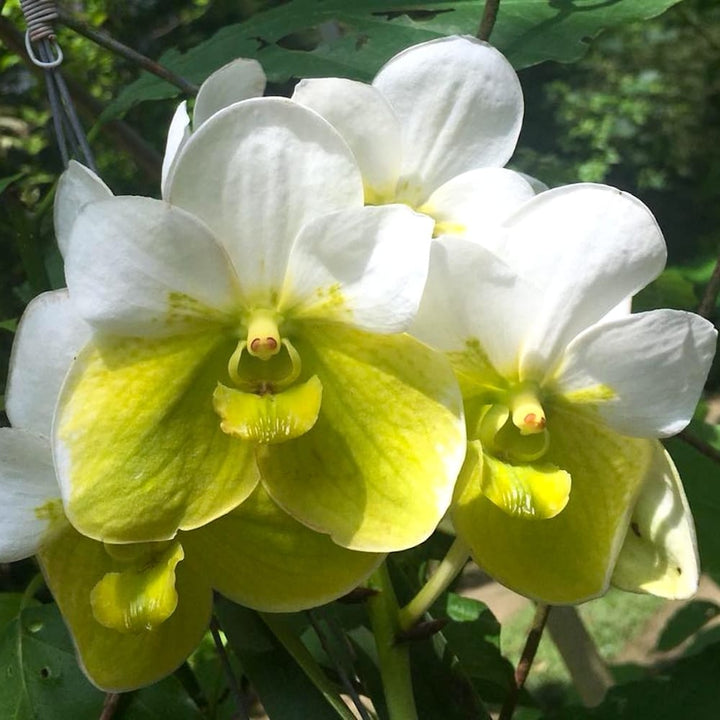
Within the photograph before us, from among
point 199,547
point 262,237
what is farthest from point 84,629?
point 262,237

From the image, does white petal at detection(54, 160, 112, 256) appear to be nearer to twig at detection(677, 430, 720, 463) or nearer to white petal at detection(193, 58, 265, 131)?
white petal at detection(193, 58, 265, 131)

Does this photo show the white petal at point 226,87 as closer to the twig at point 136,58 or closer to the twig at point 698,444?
the twig at point 136,58

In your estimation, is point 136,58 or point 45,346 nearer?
point 45,346

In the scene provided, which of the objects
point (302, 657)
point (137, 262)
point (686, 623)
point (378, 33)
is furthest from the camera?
point (686, 623)

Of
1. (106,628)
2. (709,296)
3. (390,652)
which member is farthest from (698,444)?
(106,628)

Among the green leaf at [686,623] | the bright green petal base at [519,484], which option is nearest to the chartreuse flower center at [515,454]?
the bright green petal base at [519,484]

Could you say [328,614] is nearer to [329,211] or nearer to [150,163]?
[329,211]

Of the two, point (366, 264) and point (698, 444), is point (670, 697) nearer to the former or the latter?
point (698, 444)

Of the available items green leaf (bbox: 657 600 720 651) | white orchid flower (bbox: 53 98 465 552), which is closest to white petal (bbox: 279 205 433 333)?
white orchid flower (bbox: 53 98 465 552)
